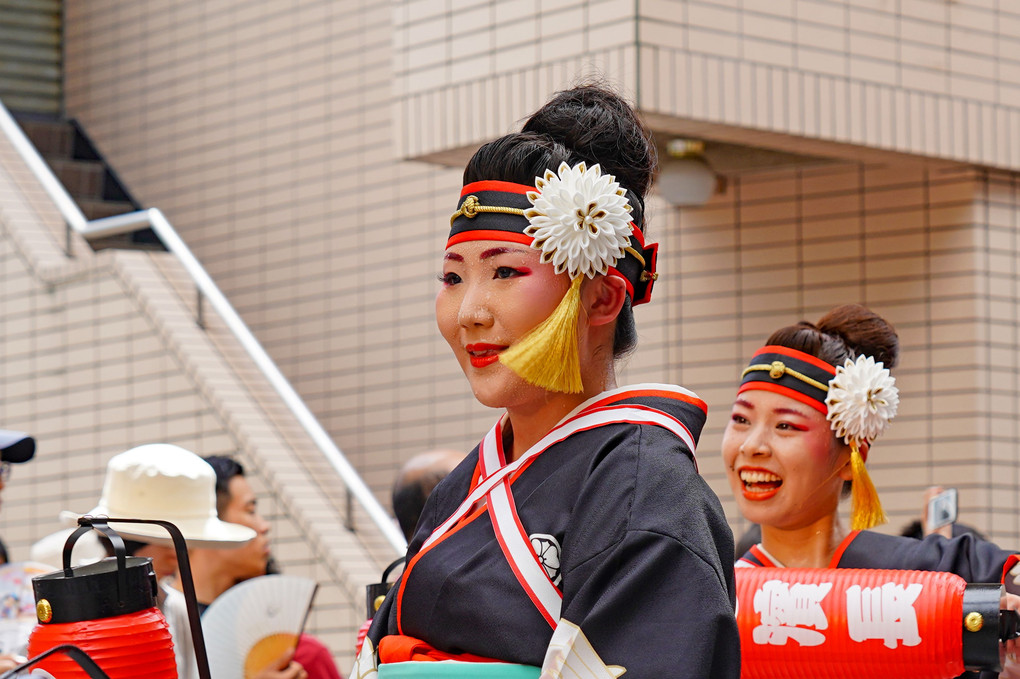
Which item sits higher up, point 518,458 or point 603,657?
point 518,458

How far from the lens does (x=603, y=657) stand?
6.68 ft

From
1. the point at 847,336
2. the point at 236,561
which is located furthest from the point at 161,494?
the point at 847,336

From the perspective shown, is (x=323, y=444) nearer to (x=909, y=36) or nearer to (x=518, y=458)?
(x=909, y=36)

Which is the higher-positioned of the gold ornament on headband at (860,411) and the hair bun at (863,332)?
the hair bun at (863,332)

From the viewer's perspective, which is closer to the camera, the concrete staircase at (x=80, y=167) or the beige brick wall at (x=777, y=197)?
the beige brick wall at (x=777, y=197)

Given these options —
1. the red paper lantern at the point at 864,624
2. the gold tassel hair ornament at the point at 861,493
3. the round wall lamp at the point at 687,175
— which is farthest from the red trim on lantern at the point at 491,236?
the round wall lamp at the point at 687,175

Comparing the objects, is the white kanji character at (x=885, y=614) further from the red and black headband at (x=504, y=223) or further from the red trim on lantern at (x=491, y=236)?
the red trim on lantern at (x=491, y=236)

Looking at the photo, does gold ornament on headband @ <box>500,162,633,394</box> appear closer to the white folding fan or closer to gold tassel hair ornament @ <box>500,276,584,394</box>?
gold tassel hair ornament @ <box>500,276,584,394</box>

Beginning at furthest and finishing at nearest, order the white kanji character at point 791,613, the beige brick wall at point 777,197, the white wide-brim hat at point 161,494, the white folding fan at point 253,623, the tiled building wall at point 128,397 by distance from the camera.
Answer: the tiled building wall at point 128,397 → the beige brick wall at point 777,197 → the white wide-brim hat at point 161,494 → the white folding fan at point 253,623 → the white kanji character at point 791,613

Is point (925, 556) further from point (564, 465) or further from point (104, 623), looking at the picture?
point (104, 623)

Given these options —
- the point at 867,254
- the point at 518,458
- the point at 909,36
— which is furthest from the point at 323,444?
the point at 518,458

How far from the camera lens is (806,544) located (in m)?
3.69

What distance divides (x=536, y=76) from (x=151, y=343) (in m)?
2.63

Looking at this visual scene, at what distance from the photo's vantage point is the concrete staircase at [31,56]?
11156mm
